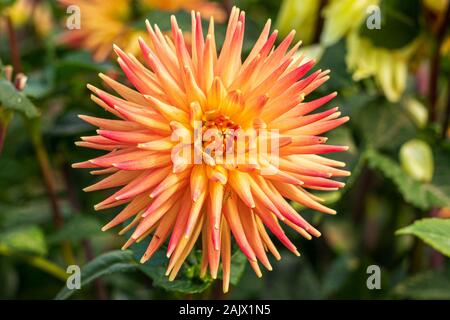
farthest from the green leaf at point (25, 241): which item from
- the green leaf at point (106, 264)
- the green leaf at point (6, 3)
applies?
the green leaf at point (6, 3)

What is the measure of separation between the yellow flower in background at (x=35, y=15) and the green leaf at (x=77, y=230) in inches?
17.2

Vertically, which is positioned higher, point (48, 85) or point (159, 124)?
point (48, 85)

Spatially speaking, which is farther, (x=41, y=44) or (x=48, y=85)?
(x=41, y=44)

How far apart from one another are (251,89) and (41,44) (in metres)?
0.80

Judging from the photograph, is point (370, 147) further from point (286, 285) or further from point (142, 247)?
point (142, 247)

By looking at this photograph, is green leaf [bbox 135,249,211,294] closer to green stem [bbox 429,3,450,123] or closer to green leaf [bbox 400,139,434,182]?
green leaf [bbox 400,139,434,182]

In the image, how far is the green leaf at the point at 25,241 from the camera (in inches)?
31.9

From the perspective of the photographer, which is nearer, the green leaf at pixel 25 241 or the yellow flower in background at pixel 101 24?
the green leaf at pixel 25 241

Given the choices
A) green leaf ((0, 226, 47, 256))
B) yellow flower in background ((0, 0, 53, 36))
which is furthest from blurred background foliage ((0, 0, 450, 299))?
yellow flower in background ((0, 0, 53, 36))

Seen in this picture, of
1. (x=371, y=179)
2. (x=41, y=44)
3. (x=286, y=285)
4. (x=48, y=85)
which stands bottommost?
(x=286, y=285)

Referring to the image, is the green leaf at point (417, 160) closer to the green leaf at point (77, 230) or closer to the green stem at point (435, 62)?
the green stem at point (435, 62)

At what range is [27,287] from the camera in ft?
3.37

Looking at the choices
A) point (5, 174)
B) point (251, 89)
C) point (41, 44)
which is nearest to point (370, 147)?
point (251, 89)

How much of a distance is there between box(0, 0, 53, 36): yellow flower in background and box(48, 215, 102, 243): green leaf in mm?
437
